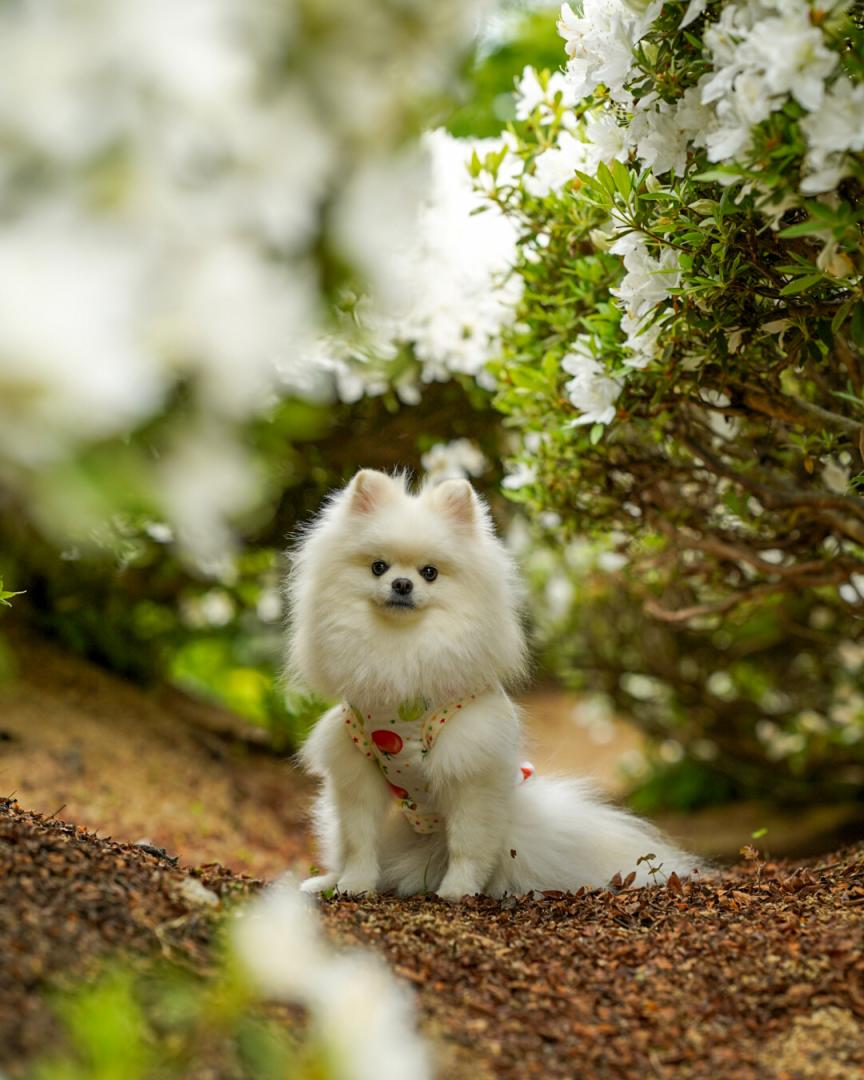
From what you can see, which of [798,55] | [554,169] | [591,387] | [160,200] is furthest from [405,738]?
[160,200]

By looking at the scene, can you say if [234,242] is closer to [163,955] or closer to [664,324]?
[163,955]

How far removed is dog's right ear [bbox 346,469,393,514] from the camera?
3490mm

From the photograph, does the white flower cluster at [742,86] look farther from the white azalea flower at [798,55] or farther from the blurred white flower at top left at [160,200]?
the blurred white flower at top left at [160,200]

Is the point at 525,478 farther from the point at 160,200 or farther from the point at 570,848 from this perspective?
the point at 160,200

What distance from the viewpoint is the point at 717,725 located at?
796 centimetres

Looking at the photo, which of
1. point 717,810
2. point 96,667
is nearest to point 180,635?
point 96,667

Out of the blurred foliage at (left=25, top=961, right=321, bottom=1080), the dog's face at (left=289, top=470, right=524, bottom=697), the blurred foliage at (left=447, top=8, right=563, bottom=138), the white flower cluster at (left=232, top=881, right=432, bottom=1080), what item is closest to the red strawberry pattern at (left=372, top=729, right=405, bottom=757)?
the dog's face at (left=289, top=470, right=524, bottom=697)

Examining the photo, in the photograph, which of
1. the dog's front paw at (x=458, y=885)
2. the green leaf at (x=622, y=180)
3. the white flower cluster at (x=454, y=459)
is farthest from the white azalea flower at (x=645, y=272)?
the white flower cluster at (x=454, y=459)

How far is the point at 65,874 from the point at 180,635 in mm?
4923

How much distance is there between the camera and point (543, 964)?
8.61 ft

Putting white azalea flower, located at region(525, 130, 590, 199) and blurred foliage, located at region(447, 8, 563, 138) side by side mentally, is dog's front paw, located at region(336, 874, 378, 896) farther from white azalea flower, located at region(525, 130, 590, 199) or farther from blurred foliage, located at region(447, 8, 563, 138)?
blurred foliage, located at region(447, 8, 563, 138)

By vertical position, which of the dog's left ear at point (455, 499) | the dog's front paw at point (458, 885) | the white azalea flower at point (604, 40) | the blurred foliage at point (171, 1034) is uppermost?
the white azalea flower at point (604, 40)

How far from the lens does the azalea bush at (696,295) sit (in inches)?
88.5

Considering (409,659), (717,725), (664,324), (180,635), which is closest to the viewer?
(664,324)
